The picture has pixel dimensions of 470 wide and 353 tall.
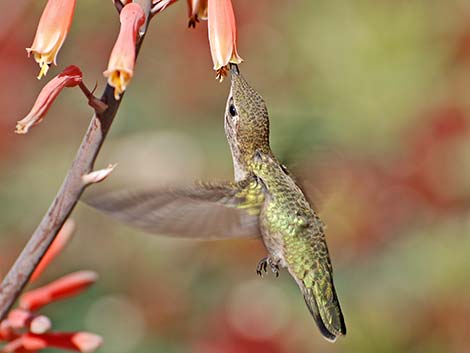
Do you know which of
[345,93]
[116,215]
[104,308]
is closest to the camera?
[116,215]

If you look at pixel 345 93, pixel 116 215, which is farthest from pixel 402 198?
pixel 116 215

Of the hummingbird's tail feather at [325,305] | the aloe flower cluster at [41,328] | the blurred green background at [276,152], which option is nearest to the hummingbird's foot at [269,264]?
the hummingbird's tail feather at [325,305]

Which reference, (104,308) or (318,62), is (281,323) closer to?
(104,308)

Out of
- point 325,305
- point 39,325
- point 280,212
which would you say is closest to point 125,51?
point 39,325

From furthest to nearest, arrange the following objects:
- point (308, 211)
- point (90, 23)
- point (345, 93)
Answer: point (90, 23) → point (345, 93) → point (308, 211)

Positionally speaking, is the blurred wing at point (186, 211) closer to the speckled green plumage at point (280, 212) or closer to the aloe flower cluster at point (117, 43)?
the speckled green plumage at point (280, 212)

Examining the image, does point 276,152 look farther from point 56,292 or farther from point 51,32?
point 51,32
